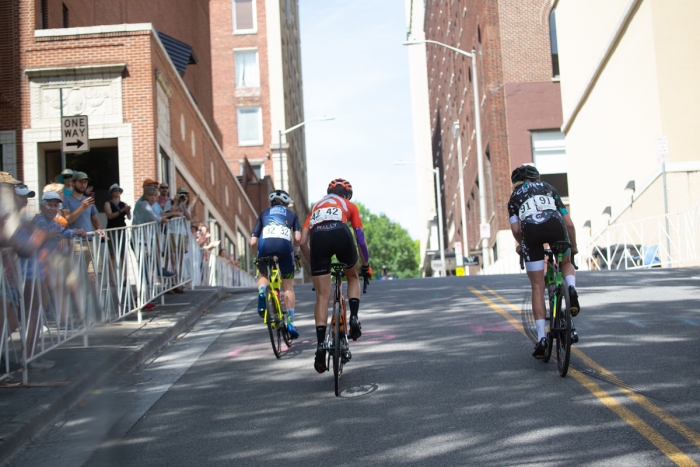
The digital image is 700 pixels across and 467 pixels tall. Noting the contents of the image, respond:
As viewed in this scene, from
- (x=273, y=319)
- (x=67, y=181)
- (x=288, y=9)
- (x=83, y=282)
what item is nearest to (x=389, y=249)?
(x=288, y=9)

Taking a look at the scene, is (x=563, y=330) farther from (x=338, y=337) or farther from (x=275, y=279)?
(x=275, y=279)

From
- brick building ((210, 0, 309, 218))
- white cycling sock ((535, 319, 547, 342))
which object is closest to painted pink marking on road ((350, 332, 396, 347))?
white cycling sock ((535, 319, 547, 342))

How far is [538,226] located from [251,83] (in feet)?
176

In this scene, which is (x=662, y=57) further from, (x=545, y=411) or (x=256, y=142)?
(x=256, y=142)

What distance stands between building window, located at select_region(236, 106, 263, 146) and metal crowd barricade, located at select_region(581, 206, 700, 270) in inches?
1386

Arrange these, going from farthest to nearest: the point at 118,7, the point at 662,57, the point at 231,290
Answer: the point at 118,7 → the point at 662,57 → the point at 231,290

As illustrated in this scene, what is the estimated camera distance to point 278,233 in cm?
1105

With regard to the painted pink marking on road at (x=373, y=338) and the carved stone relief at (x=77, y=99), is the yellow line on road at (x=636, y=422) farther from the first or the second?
the carved stone relief at (x=77, y=99)

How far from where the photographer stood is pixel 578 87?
34.1 m

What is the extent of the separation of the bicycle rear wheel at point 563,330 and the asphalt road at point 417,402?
6.7 inches

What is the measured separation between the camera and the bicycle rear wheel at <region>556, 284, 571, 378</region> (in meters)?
8.33

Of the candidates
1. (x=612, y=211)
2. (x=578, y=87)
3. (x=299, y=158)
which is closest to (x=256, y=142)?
(x=299, y=158)

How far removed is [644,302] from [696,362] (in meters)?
4.40

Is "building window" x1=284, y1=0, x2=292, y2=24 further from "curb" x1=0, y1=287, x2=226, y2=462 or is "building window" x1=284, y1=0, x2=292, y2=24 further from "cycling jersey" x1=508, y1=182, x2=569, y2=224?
"cycling jersey" x1=508, y1=182, x2=569, y2=224
